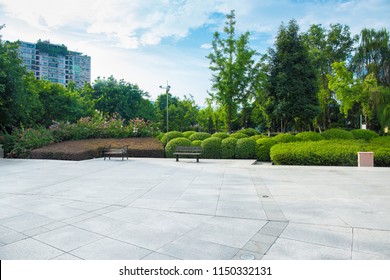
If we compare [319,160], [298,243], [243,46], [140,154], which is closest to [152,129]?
[140,154]

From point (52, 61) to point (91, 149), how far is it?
115 metres

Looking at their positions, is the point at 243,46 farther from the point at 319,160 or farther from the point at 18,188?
the point at 18,188

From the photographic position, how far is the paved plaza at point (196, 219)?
126 inches

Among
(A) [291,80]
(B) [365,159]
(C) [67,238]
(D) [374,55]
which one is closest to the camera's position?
(C) [67,238]

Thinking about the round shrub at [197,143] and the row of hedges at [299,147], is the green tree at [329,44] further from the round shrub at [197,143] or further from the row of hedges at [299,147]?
the round shrub at [197,143]

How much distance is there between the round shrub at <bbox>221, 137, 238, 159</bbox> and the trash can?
19.4ft

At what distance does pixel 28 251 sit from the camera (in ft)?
10.6

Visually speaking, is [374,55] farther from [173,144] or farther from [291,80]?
[173,144]

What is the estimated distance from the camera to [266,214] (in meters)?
4.67

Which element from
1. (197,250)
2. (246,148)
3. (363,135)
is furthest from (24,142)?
(363,135)

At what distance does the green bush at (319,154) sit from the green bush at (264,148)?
1436mm

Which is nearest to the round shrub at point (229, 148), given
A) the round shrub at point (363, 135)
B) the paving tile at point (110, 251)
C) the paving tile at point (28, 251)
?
the round shrub at point (363, 135)

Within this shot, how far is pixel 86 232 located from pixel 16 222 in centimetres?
139
